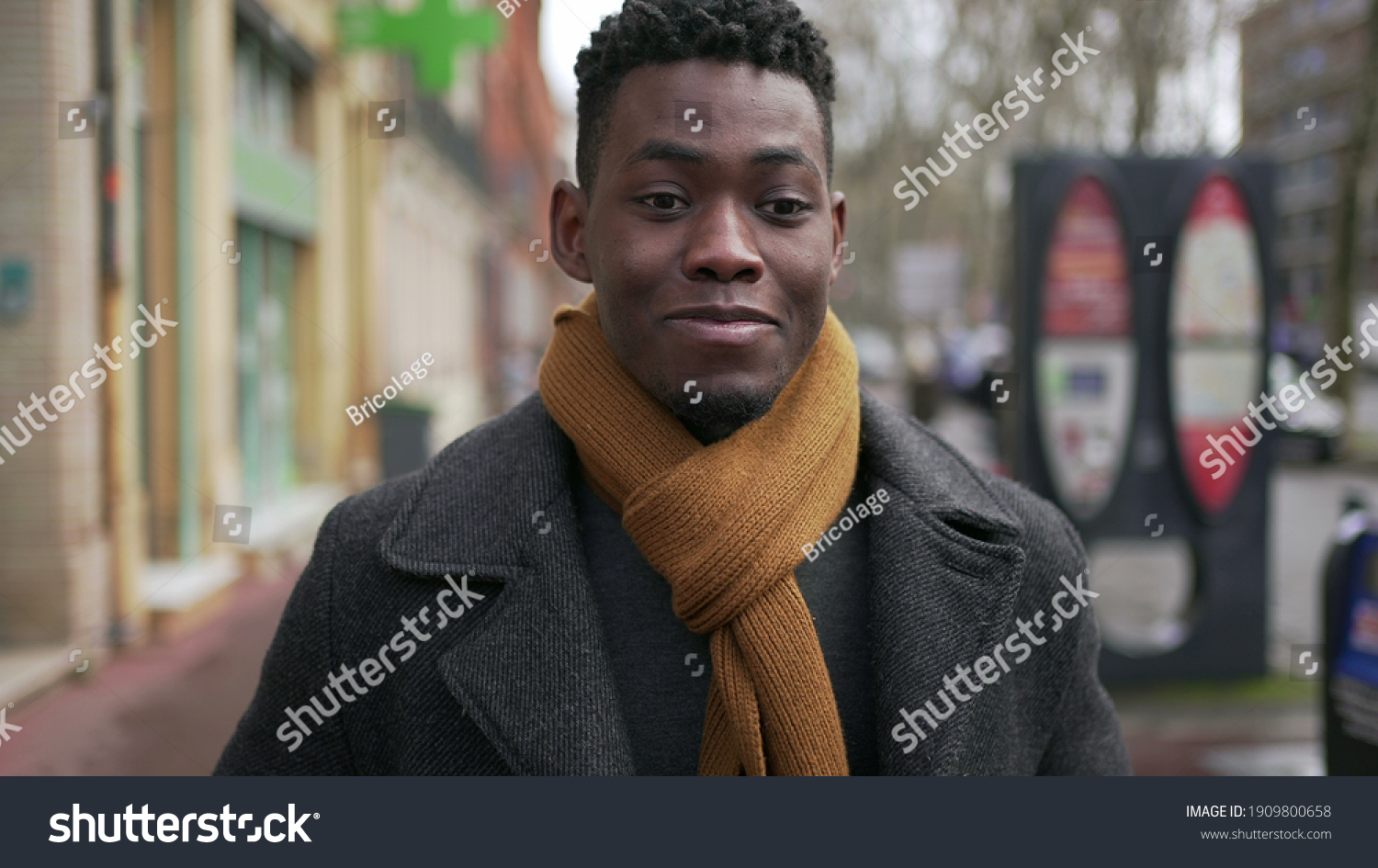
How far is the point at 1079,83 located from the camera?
14188mm

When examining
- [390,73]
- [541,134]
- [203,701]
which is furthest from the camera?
[541,134]

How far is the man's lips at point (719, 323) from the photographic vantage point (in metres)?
1.40

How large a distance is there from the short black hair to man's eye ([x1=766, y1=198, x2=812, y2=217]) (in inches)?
3.4

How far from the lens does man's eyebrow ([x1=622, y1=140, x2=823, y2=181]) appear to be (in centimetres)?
141

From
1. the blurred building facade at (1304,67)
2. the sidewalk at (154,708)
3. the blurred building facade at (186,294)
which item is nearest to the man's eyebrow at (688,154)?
the sidewalk at (154,708)

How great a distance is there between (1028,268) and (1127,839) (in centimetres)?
416

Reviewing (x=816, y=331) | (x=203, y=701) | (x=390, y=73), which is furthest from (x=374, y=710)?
(x=390, y=73)

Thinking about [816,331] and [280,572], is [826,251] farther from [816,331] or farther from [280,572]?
[280,572]

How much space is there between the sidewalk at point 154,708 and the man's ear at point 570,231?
1.12 m

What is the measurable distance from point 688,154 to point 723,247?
0.42 feet

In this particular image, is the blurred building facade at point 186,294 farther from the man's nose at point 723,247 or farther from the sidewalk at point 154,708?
the man's nose at point 723,247

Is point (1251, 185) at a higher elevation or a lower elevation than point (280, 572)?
higher

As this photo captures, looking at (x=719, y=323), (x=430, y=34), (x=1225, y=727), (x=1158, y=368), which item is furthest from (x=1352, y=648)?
(x=430, y=34)

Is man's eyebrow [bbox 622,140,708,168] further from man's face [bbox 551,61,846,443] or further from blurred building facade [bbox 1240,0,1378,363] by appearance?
blurred building facade [bbox 1240,0,1378,363]
